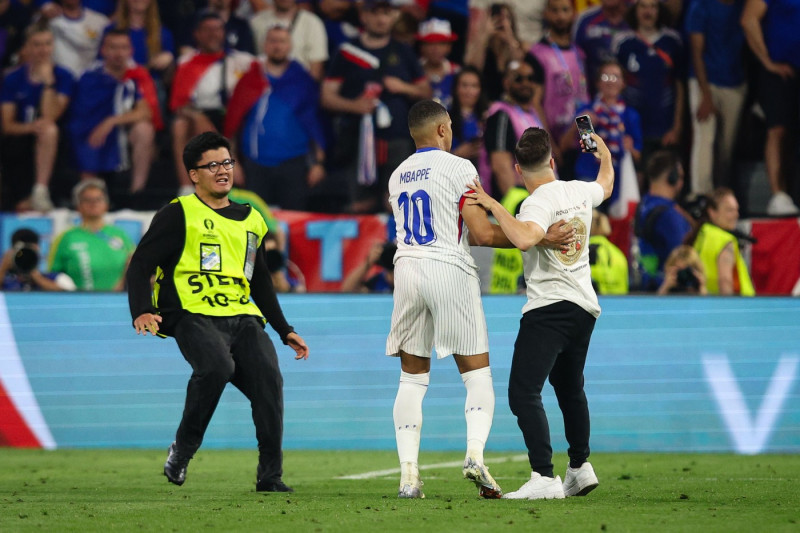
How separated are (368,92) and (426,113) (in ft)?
22.6

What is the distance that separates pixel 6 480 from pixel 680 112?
8574 mm

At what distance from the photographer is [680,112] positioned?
43.2 feet

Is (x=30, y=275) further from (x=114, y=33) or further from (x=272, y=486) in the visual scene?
(x=272, y=486)

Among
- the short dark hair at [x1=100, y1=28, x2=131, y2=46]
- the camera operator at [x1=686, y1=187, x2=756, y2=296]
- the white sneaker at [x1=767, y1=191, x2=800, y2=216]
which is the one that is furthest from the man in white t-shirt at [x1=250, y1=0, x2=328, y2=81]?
the white sneaker at [x1=767, y1=191, x2=800, y2=216]

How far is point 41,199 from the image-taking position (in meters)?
13.1

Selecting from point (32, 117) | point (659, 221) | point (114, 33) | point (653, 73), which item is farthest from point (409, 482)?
point (32, 117)

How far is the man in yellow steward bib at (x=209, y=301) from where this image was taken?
637 centimetres

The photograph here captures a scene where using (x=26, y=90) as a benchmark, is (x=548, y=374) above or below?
below

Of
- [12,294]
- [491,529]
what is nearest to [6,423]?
[12,294]

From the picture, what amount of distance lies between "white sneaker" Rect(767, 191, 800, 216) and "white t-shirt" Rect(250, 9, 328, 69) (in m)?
5.13

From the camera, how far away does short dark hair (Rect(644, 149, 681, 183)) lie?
39.2ft

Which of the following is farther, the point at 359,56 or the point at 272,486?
the point at 359,56

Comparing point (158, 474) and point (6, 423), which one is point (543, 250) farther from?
point (6, 423)

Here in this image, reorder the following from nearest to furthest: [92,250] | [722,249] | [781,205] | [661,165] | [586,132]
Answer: [586,132] < [722,249] < [92,250] < [661,165] < [781,205]
